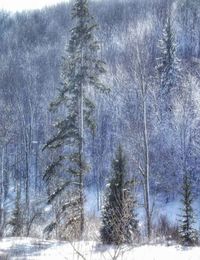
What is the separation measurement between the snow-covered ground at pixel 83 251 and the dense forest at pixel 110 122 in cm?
64

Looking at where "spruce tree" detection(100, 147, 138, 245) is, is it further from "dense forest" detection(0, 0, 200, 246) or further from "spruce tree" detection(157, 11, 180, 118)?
"spruce tree" detection(157, 11, 180, 118)

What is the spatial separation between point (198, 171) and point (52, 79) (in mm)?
41586

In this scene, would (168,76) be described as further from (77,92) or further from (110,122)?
(77,92)

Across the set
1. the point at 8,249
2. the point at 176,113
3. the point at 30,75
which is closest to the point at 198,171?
the point at 176,113

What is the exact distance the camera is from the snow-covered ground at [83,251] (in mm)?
14250

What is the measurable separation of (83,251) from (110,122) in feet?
165

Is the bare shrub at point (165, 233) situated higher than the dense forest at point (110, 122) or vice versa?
the dense forest at point (110, 122)

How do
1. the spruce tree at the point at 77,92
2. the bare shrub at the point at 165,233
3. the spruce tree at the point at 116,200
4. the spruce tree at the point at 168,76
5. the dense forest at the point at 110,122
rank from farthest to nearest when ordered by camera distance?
the spruce tree at the point at 168,76
the dense forest at the point at 110,122
the spruce tree at the point at 77,92
the bare shrub at the point at 165,233
the spruce tree at the point at 116,200

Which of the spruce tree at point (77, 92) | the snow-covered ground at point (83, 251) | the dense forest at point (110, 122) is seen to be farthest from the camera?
the dense forest at point (110, 122)

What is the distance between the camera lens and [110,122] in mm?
64125

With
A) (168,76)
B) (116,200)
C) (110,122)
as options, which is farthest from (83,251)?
(110,122)

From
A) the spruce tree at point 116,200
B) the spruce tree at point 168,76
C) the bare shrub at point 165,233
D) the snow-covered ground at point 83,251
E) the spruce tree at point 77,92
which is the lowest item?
the snow-covered ground at point 83,251

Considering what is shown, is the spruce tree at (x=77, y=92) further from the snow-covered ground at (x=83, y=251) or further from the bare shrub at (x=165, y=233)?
the snow-covered ground at (x=83, y=251)

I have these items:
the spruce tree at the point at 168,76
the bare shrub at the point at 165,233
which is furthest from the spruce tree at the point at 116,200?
the spruce tree at the point at 168,76
